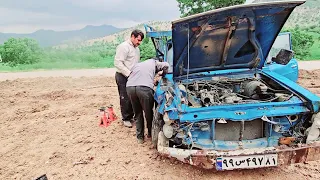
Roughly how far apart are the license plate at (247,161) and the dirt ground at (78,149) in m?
0.44

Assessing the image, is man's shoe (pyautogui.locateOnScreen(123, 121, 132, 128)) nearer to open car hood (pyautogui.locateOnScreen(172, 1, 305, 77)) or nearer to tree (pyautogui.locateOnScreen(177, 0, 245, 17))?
open car hood (pyautogui.locateOnScreen(172, 1, 305, 77))

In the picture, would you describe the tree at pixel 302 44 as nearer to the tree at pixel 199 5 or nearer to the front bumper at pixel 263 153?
the tree at pixel 199 5

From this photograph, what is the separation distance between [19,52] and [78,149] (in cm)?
1487

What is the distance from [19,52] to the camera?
17.6 m

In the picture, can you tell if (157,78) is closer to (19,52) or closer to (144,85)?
(144,85)

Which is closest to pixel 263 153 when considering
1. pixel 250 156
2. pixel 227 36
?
pixel 250 156

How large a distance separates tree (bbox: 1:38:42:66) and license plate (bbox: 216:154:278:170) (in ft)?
55.3

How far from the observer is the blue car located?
11.2 feet

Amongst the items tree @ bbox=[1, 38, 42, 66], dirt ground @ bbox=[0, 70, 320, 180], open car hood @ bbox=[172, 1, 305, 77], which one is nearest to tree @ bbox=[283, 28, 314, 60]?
dirt ground @ bbox=[0, 70, 320, 180]

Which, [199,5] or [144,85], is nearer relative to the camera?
[144,85]

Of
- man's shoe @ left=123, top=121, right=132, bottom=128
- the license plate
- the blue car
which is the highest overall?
the blue car

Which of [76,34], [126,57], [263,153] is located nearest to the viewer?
[263,153]

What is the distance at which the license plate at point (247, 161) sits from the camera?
338 centimetres

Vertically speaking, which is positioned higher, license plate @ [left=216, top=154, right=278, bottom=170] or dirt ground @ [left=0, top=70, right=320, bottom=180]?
license plate @ [left=216, top=154, right=278, bottom=170]
